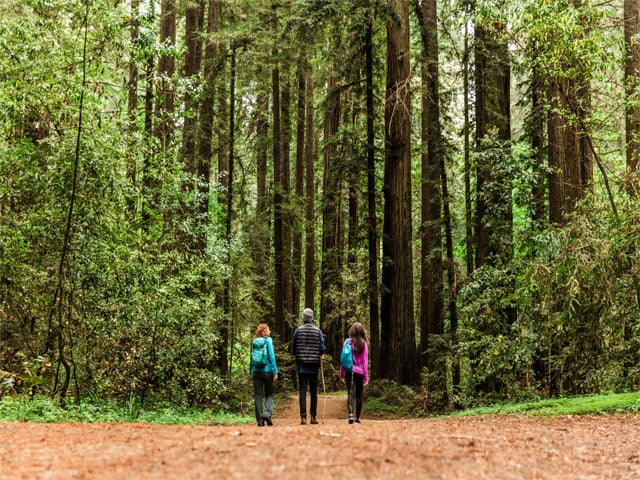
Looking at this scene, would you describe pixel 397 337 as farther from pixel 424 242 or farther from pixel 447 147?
pixel 447 147

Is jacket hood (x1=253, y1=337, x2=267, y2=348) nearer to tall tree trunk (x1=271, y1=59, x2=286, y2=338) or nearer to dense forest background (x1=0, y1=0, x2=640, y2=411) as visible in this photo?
dense forest background (x1=0, y1=0, x2=640, y2=411)

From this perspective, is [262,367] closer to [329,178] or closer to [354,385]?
[354,385]

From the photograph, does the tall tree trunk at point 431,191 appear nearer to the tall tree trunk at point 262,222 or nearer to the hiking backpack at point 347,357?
the tall tree trunk at point 262,222

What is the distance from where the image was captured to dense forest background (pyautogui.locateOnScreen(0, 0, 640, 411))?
36.4 feet

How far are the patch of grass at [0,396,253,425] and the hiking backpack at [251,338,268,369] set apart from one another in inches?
85.7

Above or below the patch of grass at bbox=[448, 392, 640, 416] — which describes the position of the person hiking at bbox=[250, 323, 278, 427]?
above

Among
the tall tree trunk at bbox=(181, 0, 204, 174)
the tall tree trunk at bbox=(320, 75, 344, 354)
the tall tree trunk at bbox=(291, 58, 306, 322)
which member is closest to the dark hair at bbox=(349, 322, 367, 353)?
the tall tree trunk at bbox=(181, 0, 204, 174)

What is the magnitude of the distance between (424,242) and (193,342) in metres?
9.60

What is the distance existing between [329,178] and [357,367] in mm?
10561

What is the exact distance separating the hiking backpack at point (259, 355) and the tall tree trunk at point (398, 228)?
8263mm

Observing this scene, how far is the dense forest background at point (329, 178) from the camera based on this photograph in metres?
11.1

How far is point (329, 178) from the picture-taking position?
797 inches

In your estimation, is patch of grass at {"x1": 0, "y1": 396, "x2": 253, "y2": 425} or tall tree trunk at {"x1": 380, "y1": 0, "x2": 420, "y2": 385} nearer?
patch of grass at {"x1": 0, "y1": 396, "x2": 253, "y2": 425}

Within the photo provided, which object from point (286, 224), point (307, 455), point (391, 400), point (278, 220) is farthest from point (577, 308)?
point (286, 224)
